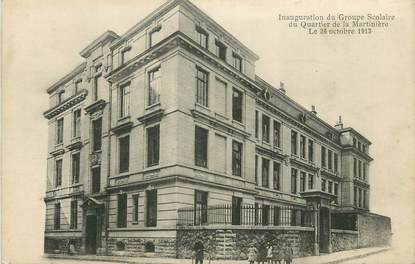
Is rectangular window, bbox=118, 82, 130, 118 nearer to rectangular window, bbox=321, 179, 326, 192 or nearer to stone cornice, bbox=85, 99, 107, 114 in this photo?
stone cornice, bbox=85, 99, 107, 114

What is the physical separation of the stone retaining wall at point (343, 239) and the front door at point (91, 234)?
33.2 ft

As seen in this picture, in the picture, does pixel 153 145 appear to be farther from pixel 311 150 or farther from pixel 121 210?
pixel 311 150

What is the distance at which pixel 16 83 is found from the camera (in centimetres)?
1503

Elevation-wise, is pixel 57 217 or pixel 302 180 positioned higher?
pixel 302 180

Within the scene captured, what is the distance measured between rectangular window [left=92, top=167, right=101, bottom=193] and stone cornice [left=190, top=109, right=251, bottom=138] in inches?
229

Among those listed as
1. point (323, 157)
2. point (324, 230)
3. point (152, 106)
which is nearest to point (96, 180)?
point (152, 106)

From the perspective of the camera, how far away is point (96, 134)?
2105 centimetres

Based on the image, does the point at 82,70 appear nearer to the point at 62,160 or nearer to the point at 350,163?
the point at 62,160

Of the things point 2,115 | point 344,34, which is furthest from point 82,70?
point 344,34

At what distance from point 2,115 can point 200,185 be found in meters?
7.28

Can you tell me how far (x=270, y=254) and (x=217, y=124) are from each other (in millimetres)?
6023

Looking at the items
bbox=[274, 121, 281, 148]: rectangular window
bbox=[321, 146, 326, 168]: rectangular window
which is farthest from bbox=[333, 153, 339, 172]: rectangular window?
bbox=[274, 121, 281, 148]: rectangular window

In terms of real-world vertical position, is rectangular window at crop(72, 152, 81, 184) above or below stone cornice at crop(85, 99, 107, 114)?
below

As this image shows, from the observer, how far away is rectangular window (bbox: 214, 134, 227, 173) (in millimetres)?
18581
